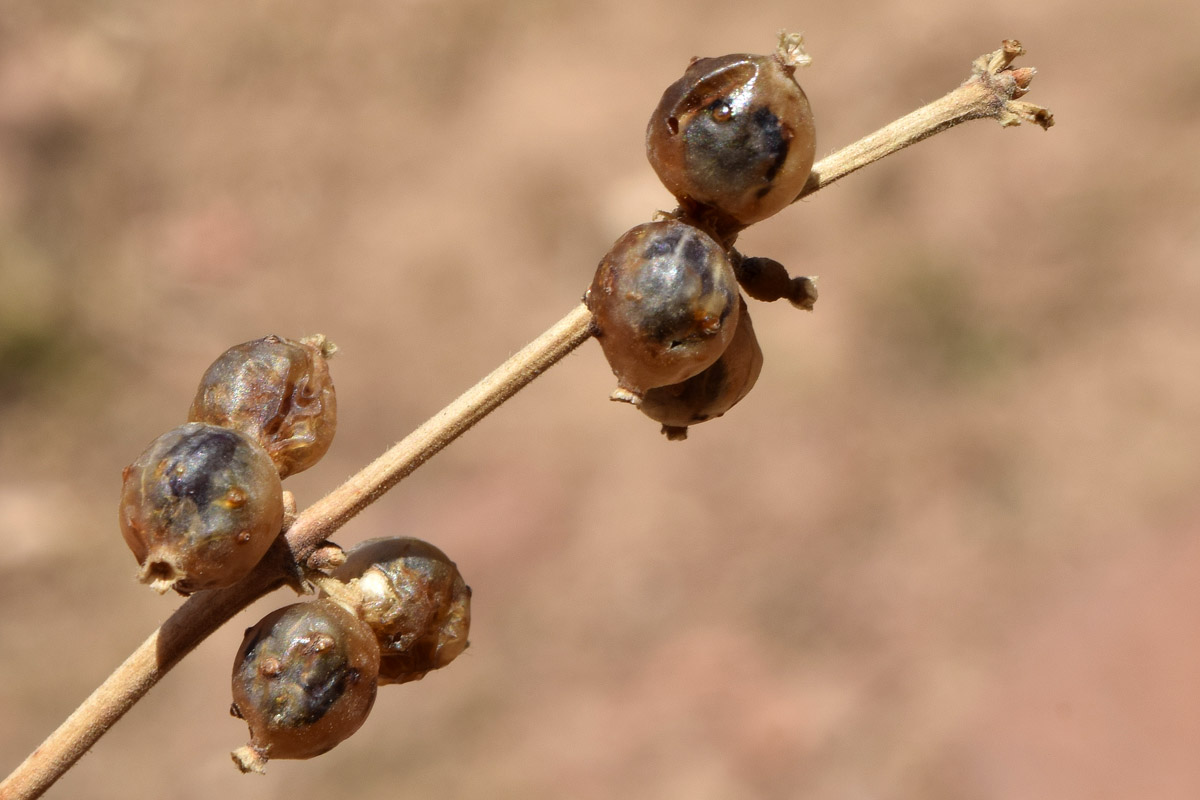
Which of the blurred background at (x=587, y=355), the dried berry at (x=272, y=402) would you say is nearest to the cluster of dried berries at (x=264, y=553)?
the dried berry at (x=272, y=402)

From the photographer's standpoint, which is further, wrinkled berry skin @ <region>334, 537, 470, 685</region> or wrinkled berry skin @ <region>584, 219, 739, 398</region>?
Answer: wrinkled berry skin @ <region>334, 537, 470, 685</region>

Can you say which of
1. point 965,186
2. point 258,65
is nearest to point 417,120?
point 258,65

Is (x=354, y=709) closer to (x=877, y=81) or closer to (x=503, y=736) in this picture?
(x=503, y=736)

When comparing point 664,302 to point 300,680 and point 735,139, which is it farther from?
point 300,680

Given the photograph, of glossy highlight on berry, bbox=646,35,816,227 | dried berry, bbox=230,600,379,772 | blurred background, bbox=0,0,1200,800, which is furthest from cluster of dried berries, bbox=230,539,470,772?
blurred background, bbox=0,0,1200,800

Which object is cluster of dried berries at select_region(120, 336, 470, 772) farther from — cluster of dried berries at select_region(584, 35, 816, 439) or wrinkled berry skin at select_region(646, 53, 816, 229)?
wrinkled berry skin at select_region(646, 53, 816, 229)

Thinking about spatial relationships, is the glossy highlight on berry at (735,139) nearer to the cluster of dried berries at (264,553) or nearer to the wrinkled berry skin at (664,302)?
the wrinkled berry skin at (664,302)
